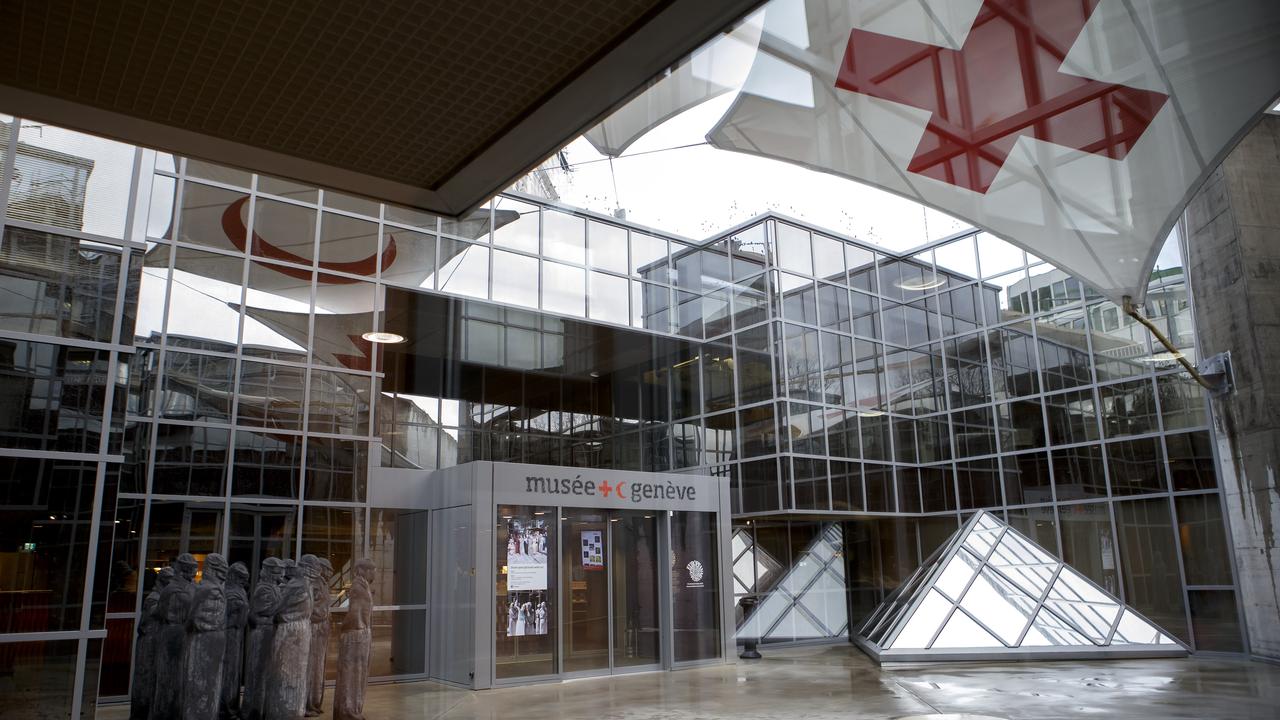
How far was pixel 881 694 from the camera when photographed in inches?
471

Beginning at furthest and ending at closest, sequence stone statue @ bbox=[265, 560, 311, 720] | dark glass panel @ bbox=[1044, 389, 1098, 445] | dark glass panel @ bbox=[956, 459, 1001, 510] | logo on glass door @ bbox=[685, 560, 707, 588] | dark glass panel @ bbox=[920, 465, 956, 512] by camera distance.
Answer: dark glass panel @ bbox=[920, 465, 956, 512], dark glass panel @ bbox=[956, 459, 1001, 510], dark glass panel @ bbox=[1044, 389, 1098, 445], logo on glass door @ bbox=[685, 560, 707, 588], stone statue @ bbox=[265, 560, 311, 720]

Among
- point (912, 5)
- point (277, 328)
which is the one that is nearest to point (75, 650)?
→ point (277, 328)

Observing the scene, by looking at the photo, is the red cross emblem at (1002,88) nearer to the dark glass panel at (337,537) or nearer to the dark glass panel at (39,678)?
the dark glass panel at (39,678)

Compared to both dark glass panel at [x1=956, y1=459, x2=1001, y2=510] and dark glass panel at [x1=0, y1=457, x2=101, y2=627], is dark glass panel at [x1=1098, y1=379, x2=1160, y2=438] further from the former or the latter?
dark glass panel at [x1=0, y1=457, x2=101, y2=627]

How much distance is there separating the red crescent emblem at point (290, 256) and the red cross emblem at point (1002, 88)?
9.26 m

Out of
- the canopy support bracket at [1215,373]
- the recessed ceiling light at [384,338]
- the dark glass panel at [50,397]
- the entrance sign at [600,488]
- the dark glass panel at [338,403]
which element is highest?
the recessed ceiling light at [384,338]

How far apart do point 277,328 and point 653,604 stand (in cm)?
807

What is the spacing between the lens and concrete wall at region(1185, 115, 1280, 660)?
50.1 ft

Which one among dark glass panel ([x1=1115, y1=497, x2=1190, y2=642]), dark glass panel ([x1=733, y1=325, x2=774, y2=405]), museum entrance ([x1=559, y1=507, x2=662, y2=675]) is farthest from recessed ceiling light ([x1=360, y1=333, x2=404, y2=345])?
dark glass panel ([x1=1115, y1=497, x2=1190, y2=642])

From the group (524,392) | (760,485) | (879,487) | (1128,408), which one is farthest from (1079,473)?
(524,392)

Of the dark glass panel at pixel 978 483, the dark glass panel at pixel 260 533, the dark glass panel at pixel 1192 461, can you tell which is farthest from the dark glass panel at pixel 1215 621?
the dark glass panel at pixel 260 533

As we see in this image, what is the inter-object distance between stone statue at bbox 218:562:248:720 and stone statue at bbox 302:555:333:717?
2.73 feet

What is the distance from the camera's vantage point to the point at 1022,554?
58.9 ft

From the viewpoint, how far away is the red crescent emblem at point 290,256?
1377 cm
